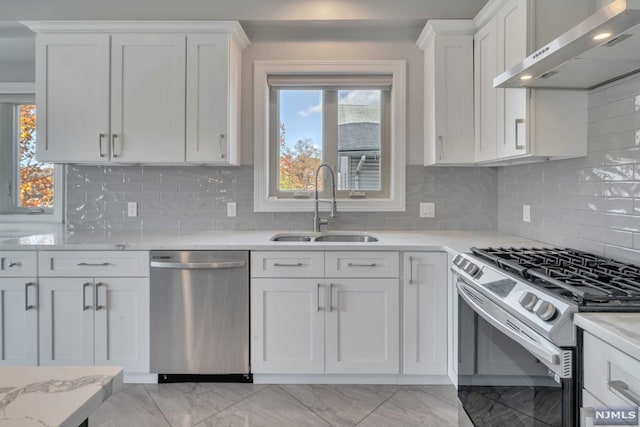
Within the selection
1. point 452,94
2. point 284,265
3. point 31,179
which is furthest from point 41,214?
point 452,94

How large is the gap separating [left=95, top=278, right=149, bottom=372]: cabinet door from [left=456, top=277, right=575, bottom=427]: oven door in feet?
5.82

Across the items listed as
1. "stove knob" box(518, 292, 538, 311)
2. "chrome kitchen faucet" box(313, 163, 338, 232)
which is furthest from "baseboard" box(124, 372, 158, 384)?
"stove knob" box(518, 292, 538, 311)

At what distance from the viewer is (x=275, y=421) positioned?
6.68 ft

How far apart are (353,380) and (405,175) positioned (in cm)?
150

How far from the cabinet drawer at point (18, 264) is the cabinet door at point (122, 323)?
1.24ft

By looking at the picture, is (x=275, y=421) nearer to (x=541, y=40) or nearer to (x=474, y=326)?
(x=474, y=326)

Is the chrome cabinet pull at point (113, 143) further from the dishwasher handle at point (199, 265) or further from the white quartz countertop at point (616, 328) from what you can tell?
the white quartz countertop at point (616, 328)

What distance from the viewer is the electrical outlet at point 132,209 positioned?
2992 mm

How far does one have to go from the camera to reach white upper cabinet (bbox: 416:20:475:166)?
264cm

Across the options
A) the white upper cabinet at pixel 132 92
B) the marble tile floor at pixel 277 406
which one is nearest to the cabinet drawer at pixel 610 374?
the marble tile floor at pixel 277 406

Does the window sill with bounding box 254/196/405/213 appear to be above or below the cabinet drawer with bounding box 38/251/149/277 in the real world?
above

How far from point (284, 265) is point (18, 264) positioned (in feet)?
5.10

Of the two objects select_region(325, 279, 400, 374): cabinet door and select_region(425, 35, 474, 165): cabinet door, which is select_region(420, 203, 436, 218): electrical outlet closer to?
select_region(425, 35, 474, 165): cabinet door

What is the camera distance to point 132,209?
2.99 metres
